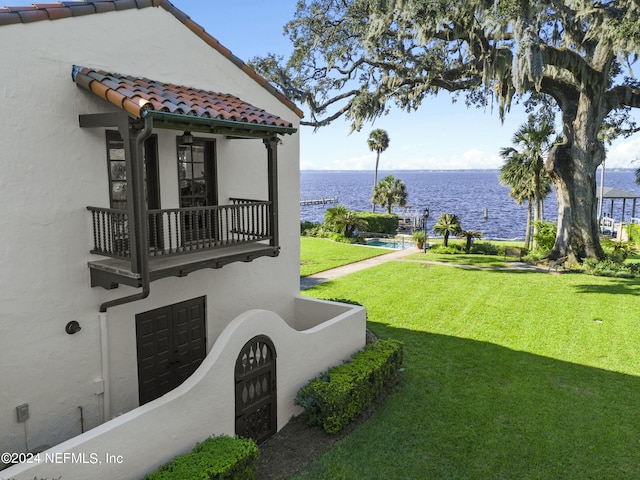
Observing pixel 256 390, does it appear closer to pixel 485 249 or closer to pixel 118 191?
pixel 118 191

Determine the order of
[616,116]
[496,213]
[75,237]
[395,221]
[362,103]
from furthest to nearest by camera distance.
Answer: [496,213] → [395,221] → [616,116] → [362,103] → [75,237]

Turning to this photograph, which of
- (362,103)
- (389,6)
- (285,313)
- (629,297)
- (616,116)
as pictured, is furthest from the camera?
(616,116)

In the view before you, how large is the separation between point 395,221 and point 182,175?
35.2m

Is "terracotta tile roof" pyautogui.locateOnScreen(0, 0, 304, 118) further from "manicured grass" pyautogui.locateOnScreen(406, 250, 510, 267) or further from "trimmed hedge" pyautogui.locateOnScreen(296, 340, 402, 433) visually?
"manicured grass" pyautogui.locateOnScreen(406, 250, 510, 267)

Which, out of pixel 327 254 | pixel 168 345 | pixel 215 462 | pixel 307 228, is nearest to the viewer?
pixel 215 462

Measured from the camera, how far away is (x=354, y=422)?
942 cm

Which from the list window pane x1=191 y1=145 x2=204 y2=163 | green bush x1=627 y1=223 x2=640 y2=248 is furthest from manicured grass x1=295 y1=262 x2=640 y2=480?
green bush x1=627 y1=223 x2=640 y2=248

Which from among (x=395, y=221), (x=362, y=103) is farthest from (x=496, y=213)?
(x=362, y=103)

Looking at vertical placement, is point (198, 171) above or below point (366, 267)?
above

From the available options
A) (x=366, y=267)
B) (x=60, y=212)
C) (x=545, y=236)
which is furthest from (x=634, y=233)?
(x=60, y=212)

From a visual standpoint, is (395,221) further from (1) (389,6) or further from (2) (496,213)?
(2) (496,213)

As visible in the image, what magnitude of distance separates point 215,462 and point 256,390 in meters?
1.90

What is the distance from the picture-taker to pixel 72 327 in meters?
7.52

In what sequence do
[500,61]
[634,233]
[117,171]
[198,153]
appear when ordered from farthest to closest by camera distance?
[634,233]
[500,61]
[198,153]
[117,171]
